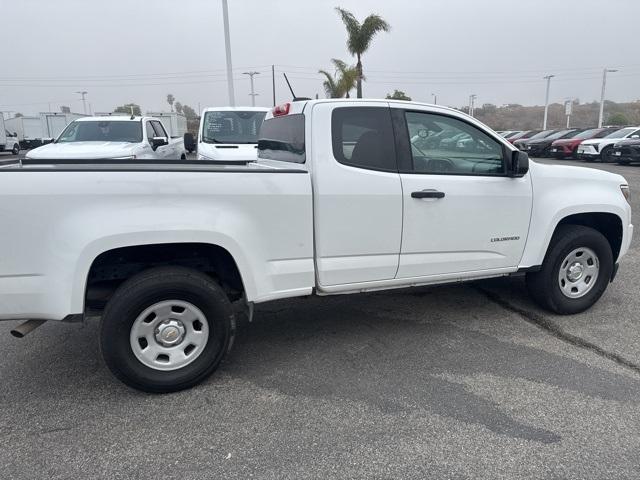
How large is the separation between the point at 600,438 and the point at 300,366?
1.96 meters

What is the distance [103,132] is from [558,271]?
29.7 ft

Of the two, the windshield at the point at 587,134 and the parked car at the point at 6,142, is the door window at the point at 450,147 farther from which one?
the parked car at the point at 6,142

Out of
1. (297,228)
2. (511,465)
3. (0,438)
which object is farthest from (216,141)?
(511,465)

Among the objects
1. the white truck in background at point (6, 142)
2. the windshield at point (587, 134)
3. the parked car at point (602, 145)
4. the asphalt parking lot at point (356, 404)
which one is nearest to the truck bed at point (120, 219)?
the asphalt parking lot at point (356, 404)

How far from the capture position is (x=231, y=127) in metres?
9.77

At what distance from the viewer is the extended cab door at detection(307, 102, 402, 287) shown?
11.6 ft

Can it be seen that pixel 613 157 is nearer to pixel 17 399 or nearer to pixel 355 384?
pixel 355 384

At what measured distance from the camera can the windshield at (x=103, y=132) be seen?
32.7ft

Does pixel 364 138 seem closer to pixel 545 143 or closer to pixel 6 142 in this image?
pixel 545 143

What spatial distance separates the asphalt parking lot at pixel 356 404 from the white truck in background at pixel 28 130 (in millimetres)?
37271

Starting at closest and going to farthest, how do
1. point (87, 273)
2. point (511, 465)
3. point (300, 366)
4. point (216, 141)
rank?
point (511, 465) < point (87, 273) < point (300, 366) < point (216, 141)

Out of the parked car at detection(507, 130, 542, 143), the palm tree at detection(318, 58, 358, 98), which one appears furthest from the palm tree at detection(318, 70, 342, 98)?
the parked car at detection(507, 130, 542, 143)

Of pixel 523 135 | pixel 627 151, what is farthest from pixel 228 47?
pixel 523 135

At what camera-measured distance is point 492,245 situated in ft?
13.6
